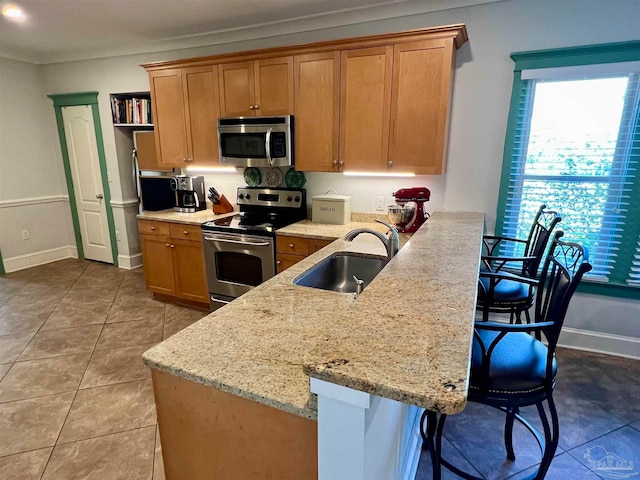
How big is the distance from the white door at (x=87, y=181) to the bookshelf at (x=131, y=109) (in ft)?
1.43

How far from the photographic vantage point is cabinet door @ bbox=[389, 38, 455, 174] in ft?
8.27

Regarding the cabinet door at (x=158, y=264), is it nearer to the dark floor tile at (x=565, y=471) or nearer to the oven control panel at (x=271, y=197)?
the oven control panel at (x=271, y=197)

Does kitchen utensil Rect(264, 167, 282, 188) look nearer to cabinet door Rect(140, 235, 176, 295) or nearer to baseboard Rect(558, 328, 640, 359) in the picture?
cabinet door Rect(140, 235, 176, 295)

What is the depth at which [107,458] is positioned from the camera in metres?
1.83

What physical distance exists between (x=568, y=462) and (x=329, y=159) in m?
2.44

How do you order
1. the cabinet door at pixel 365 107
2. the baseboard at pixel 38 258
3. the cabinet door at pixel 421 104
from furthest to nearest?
the baseboard at pixel 38 258, the cabinet door at pixel 365 107, the cabinet door at pixel 421 104

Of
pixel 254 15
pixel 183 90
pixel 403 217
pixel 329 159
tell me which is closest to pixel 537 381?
pixel 403 217

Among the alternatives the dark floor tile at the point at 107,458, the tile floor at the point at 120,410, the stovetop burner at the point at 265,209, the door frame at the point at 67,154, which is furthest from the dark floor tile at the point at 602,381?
the door frame at the point at 67,154

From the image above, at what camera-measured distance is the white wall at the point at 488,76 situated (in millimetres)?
2426

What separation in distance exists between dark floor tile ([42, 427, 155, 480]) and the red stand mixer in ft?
6.85

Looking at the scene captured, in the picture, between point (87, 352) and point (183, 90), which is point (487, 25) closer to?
point (183, 90)

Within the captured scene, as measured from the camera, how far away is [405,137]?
2.71 metres

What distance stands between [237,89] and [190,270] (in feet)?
5.65

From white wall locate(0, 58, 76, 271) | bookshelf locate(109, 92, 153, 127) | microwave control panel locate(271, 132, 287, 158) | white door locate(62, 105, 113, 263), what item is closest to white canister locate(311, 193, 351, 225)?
microwave control panel locate(271, 132, 287, 158)
